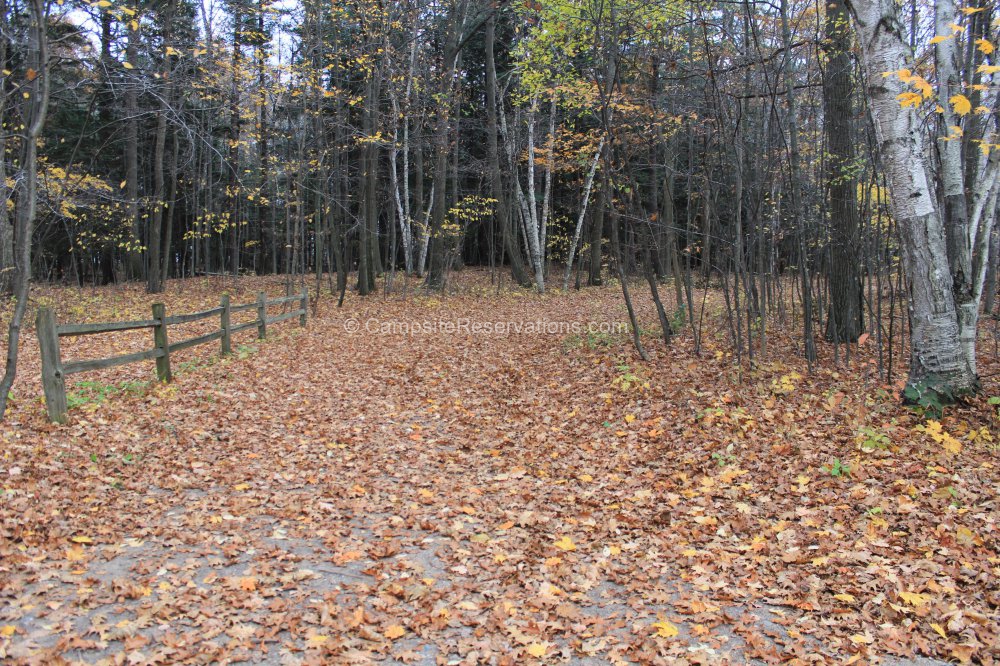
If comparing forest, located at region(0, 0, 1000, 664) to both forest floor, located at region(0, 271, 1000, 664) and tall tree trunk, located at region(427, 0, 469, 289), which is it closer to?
forest floor, located at region(0, 271, 1000, 664)

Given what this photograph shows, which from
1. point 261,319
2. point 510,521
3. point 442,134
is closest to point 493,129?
point 442,134

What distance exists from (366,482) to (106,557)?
95.1 inches

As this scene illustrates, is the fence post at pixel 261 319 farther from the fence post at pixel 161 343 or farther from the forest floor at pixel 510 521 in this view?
the fence post at pixel 161 343

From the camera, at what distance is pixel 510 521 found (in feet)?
18.1

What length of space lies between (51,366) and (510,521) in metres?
5.48

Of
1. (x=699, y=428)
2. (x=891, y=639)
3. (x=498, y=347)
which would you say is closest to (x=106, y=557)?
(x=891, y=639)

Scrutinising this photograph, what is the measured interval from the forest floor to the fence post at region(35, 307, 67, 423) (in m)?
0.23

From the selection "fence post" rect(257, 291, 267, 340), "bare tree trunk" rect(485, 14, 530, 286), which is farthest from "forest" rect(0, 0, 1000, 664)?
"bare tree trunk" rect(485, 14, 530, 286)

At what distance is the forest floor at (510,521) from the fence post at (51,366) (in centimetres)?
23

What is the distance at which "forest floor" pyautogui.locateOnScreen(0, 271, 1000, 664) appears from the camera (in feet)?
12.0

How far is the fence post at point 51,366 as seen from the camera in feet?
22.9

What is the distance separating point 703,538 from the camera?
16.3 feet

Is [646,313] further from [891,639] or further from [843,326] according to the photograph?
[891,639]

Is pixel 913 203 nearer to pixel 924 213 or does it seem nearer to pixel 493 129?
pixel 924 213
